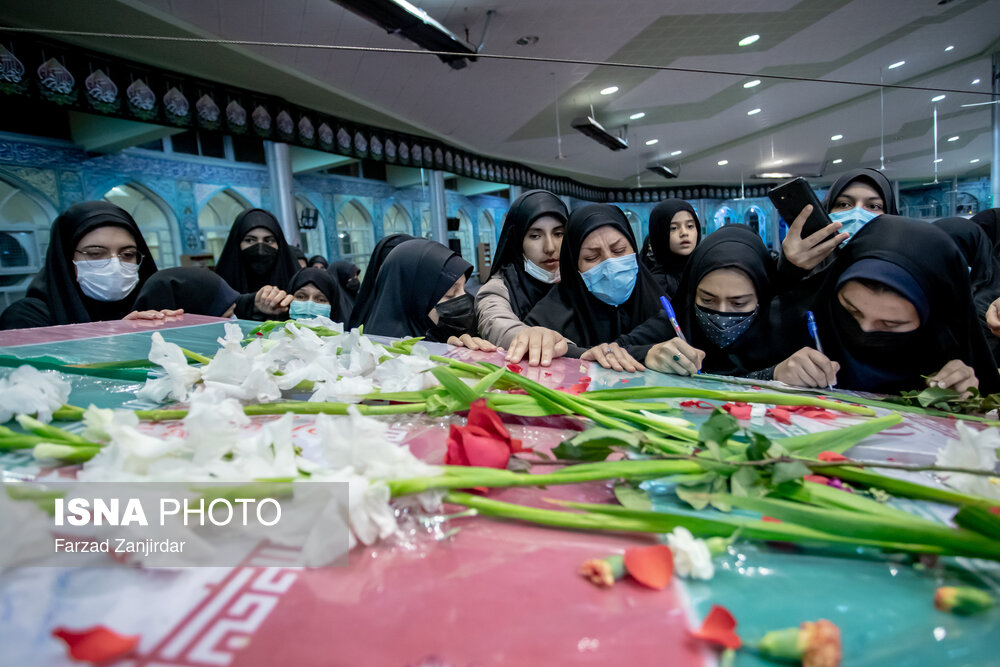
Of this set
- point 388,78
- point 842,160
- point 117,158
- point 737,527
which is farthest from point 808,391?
point 842,160

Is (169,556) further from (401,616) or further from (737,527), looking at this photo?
(737,527)

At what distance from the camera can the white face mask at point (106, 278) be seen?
235cm

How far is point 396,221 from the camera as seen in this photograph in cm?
1195

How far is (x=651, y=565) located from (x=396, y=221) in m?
12.2

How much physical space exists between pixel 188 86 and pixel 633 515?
6948 mm

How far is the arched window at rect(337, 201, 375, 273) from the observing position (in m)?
10.8

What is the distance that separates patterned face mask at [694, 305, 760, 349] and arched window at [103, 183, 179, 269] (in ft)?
25.8

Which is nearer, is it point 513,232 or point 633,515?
point 633,515

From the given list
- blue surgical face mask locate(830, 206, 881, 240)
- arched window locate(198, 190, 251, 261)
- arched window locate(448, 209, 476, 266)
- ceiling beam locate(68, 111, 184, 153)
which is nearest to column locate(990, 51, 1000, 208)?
blue surgical face mask locate(830, 206, 881, 240)

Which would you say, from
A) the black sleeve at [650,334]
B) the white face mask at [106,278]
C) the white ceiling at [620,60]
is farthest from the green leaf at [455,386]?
the white ceiling at [620,60]

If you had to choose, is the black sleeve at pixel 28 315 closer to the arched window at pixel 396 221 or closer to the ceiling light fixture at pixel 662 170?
the arched window at pixel 396 221

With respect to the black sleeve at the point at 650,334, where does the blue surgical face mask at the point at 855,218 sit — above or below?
above

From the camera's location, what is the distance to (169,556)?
0.40 meters

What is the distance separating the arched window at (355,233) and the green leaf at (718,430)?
1084 cm
